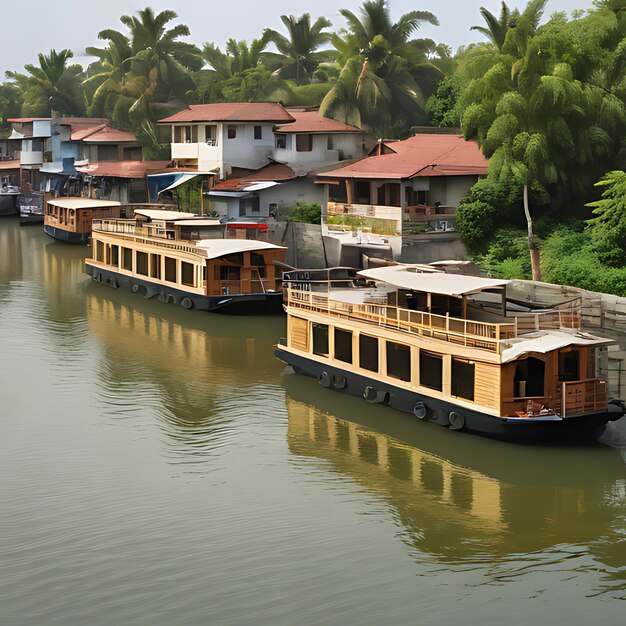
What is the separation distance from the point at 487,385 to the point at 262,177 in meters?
40.9

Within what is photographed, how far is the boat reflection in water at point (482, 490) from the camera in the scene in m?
22.2

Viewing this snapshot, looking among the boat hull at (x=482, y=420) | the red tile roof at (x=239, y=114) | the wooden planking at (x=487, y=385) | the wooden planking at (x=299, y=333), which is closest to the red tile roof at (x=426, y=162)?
the red tile roof at (x=239, y=114)

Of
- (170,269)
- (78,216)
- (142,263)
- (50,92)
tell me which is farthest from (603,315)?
(50,92)

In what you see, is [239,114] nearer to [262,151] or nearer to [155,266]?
[262,151]

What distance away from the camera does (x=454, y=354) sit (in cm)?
2853

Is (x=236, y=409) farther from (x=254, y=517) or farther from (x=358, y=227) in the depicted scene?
(x=358, y=227)

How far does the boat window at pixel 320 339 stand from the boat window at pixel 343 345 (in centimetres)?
61

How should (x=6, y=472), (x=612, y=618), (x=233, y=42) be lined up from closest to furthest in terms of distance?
(x=612, y=618)
(x=6, y=472)
(x=233, y=42)

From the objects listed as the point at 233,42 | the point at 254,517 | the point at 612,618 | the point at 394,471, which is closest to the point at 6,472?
the point at 254,517

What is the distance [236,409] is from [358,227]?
68.9 feet

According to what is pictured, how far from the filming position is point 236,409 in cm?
3247

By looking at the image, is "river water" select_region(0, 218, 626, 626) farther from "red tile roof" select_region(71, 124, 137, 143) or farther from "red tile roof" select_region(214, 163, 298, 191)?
"red tile roof" select_region(71, 124, 137, 143)

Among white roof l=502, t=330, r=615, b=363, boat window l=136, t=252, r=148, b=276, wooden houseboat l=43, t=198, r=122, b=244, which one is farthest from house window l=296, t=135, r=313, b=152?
white roof l=502, t=330, r=615, b=363

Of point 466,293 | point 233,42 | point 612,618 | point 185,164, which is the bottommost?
point 612,618
